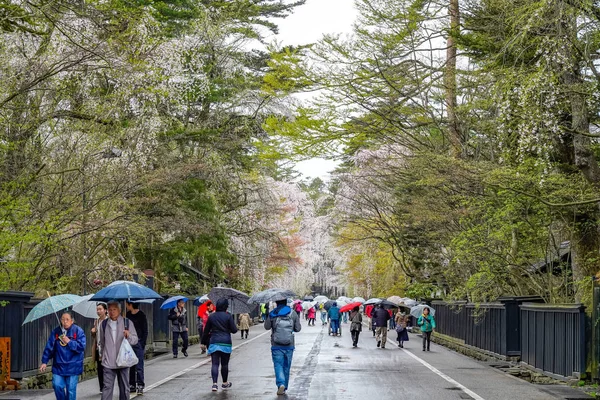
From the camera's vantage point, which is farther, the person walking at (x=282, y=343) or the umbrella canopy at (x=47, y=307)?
the person walking at (x=282, y=343)

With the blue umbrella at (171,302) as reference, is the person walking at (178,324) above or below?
below

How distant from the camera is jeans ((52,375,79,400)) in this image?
1127cm

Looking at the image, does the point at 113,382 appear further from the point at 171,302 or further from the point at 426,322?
the point at 426,322

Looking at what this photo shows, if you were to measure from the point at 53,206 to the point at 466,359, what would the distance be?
44.1 ft

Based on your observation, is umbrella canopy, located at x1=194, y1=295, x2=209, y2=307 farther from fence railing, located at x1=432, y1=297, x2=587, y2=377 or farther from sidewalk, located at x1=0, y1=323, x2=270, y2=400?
fence railing, located at x1=432, y1=297, x2=587, y2=377

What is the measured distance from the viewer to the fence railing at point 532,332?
16438mm

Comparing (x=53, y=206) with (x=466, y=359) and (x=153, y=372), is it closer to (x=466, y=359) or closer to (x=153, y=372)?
(x=153, y=372)

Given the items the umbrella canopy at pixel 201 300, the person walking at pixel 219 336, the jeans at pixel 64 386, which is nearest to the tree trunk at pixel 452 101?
the umbrella canopy at pixel 201 300

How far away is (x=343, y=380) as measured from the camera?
16891 mm

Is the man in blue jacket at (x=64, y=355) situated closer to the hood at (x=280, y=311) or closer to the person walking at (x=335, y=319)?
the hood at (x=280, y=311)

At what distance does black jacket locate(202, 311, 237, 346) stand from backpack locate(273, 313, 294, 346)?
2.80 feet

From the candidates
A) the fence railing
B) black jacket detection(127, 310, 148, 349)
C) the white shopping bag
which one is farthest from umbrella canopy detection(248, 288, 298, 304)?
the fence railing

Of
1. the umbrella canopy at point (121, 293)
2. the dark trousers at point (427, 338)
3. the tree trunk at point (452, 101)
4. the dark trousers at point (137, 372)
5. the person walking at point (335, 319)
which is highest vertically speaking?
the tree trunk at point (452, 101)

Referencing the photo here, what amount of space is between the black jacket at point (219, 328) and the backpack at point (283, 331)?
85cm
